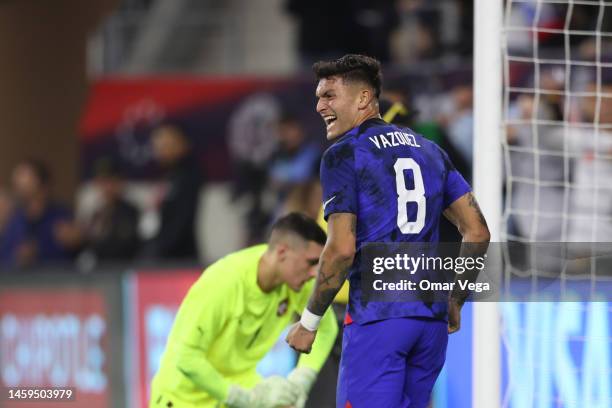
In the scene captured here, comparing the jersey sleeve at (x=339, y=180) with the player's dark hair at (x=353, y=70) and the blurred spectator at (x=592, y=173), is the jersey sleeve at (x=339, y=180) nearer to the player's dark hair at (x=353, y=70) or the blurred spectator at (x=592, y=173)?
the player's dark hair at (x=353, y=70)

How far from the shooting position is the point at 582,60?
1062 cm

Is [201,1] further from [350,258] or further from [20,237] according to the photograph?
[350,258]

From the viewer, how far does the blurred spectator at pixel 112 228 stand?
1131 centimetres

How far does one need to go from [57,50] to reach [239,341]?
9149 mm

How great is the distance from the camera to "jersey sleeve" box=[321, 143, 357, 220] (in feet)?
17.6

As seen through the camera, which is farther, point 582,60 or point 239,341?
point 582,60

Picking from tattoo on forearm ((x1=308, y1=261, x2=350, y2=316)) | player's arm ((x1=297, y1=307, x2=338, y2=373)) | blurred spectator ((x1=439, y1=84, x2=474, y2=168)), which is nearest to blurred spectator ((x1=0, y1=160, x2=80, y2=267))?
blurred spectator ((x1=439, y1=84, x2=474, y2=168))

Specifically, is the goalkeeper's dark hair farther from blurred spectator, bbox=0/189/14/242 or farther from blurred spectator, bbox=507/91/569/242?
blurred spectator, bbox=0/189/14/242

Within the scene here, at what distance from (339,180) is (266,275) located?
48.5 inches

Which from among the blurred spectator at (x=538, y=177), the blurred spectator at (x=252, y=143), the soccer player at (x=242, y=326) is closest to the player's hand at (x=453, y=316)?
the soccer player at (x=242, y=326)

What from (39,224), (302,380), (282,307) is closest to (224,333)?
(282,307)

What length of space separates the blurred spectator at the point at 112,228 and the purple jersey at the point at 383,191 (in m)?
5.97

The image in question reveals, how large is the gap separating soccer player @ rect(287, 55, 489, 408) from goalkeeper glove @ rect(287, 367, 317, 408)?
98 cm

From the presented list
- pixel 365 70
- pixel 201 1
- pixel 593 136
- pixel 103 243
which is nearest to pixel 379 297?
pixel 365 70
